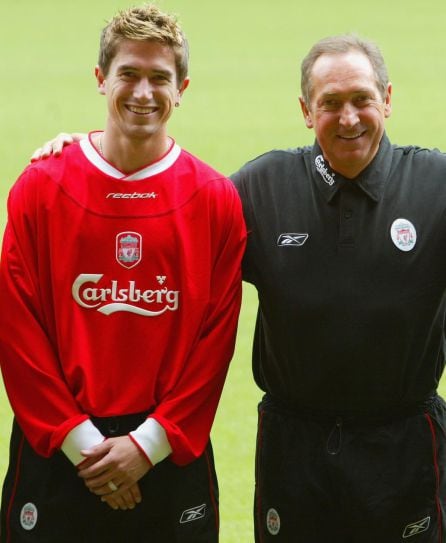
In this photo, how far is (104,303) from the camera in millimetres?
3746

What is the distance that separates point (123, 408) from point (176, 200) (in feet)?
1.90

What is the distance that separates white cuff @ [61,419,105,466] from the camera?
3711 millimetres

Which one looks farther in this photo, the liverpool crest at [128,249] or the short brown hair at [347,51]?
the short brown hair at [347,51]

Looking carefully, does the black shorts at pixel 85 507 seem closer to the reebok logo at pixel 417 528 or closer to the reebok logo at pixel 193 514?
the reebok logo at pixel 193 514

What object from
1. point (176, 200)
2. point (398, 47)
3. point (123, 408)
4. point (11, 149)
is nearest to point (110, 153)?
point (176, 200)

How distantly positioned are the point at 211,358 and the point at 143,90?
745 millimetres

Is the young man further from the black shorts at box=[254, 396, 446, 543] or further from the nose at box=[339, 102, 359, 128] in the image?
the nose at box=[339, 102, 359, 128]

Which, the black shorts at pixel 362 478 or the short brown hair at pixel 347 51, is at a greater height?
the short brown hair at pixel 347 51

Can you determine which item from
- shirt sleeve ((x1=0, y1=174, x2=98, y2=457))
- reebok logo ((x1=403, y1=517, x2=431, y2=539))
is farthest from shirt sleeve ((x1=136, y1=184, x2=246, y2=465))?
reebok logo ((x1=403, y1=517, x2=431, y2=539))

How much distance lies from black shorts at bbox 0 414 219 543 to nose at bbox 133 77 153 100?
86 cm

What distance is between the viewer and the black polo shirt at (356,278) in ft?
12.5

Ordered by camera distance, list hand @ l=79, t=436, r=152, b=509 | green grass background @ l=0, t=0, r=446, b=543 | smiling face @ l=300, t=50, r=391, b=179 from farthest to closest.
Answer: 1. green grass background @ l=0, t=0, r=446, b=543
2. smiling face @ l=300, t=50, r=391, b=179
3. hand @ l=79, t=436, r=152, b=509

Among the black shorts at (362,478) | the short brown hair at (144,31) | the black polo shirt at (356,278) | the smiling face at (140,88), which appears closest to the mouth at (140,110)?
the smiling face at (140,88)

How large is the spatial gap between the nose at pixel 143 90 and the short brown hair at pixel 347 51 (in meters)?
0.47
